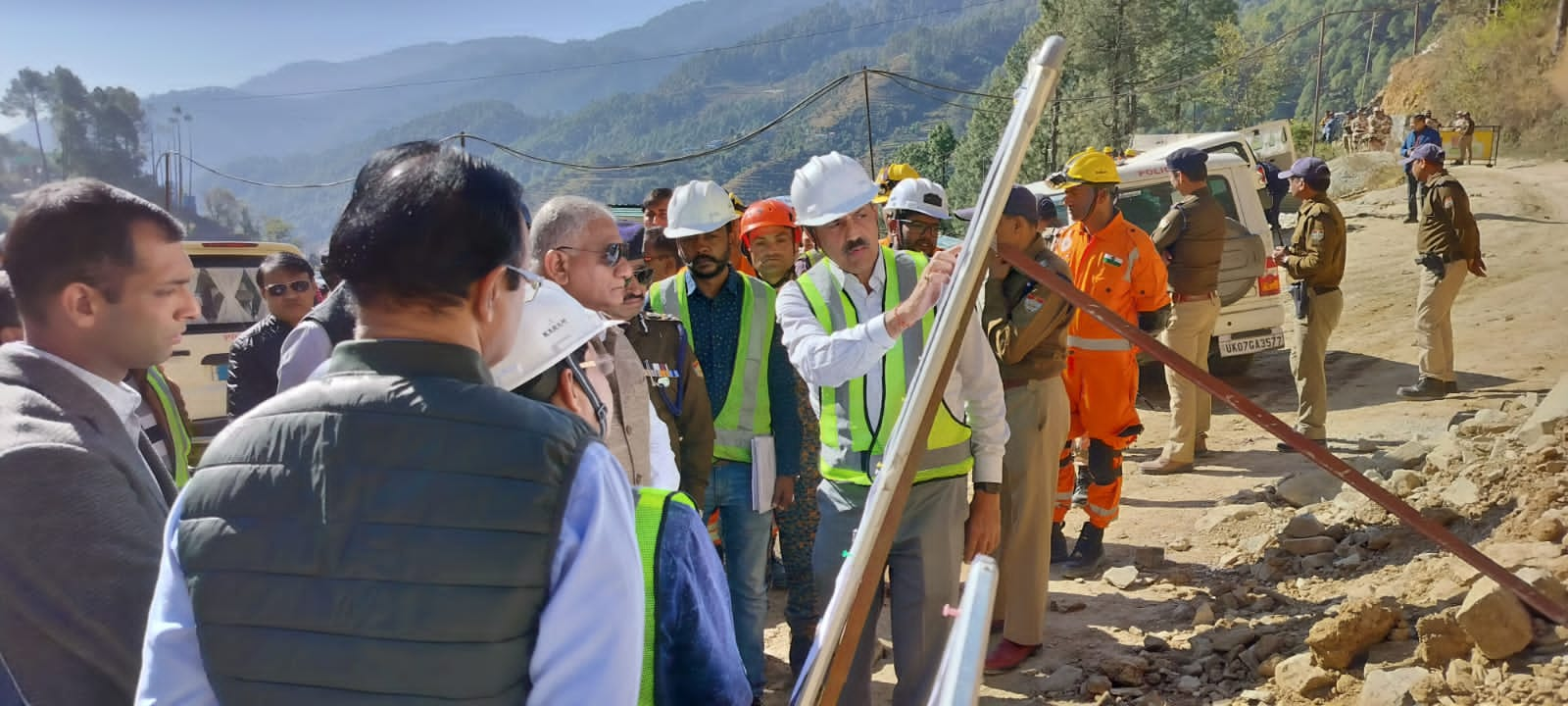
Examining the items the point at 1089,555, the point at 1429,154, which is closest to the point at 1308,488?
the point at 1089,555

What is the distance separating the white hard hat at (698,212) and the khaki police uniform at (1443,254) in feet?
21.0

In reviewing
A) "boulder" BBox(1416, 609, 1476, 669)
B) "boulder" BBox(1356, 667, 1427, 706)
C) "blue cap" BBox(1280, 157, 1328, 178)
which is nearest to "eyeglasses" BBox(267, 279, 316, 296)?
"boulder" BBox(1356, 667, 1427, 706)

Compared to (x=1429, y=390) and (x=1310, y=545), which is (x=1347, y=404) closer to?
(x=1429, y=390)

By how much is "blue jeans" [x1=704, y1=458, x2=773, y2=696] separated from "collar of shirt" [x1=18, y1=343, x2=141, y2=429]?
2.27m

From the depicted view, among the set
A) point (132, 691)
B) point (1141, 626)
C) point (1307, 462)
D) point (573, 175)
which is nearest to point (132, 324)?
point (132, 691)

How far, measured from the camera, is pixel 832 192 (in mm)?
3109

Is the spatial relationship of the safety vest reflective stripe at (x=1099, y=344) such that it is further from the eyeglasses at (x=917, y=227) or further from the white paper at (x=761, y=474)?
the white paper at (x=761, y=474)

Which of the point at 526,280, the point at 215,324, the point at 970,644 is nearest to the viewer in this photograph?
the point at 526,280

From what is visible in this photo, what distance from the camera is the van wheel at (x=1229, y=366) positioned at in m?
9.57

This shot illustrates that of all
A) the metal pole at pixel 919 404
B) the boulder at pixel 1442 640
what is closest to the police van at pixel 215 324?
the metal pole at pixel 919 404

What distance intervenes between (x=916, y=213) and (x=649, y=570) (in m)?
3.66

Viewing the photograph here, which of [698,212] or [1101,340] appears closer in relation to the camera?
[698,212]

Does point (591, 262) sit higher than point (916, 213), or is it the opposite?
point (916, 213)

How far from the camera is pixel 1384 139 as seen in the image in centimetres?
3306
